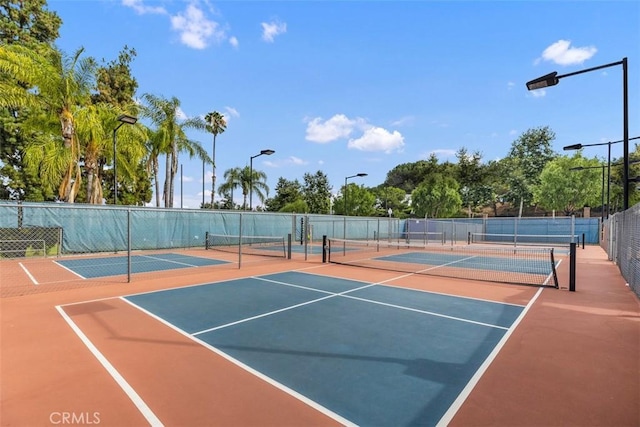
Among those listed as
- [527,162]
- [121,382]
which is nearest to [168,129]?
[121,382]

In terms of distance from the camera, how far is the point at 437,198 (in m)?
45.6

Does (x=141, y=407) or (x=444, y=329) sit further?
(x=444, y=329)

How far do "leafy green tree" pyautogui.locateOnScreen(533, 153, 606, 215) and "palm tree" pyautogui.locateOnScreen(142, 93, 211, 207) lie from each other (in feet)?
133

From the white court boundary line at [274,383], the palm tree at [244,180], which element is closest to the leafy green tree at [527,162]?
the palm tree at [244,180]

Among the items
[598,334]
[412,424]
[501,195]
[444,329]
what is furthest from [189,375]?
[501,195]

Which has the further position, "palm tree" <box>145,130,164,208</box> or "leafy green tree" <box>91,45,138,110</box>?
"leafy green tree" <box>91,45,138,110</box>

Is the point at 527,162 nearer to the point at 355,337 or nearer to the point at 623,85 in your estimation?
the point at 623,85

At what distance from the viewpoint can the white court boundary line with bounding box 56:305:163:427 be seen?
9.59 ft

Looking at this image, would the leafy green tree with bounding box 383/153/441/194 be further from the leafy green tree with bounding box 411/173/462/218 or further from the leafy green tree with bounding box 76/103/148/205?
the leafy green tree with bounding box 76/103/148/205

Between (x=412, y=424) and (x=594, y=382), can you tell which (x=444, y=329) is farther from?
(x=412, y=424)

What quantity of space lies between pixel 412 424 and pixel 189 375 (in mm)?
2471

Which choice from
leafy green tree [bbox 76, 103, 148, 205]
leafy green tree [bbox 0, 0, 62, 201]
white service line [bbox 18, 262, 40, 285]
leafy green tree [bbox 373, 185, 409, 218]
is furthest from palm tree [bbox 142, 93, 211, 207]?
leafy green tree [bbox 373, 185, 409, 218]

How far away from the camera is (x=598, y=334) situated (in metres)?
5.20

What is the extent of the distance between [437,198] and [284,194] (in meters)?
27.6
